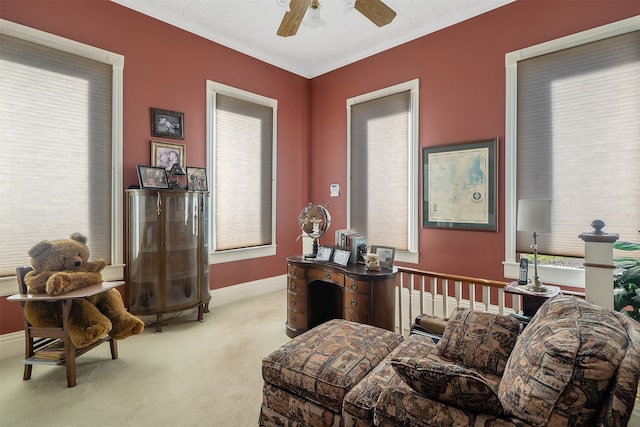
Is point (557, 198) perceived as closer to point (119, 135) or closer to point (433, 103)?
point (433, 103)

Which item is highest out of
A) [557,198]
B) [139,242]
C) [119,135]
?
[119,135]

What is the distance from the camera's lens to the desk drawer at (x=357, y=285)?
2637 mm

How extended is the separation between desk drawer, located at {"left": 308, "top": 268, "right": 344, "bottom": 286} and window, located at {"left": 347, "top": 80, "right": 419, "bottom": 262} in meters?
1.42

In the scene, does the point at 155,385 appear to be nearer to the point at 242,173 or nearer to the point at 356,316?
the point at 356,316

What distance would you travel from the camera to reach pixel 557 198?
9.62ft

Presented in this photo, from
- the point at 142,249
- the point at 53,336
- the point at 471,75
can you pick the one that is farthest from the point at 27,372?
the point at 471,75

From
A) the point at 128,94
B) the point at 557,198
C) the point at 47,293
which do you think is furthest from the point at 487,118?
the point at 47,293

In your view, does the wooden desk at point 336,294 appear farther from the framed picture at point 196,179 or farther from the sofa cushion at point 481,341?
the framed picture at point 196,179

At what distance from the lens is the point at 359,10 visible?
2.19 meters

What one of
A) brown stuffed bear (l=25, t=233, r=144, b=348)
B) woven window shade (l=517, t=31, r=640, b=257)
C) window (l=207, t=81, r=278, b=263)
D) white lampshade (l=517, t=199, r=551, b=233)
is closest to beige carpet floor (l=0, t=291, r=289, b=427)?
brown stuffed bear (l=25, t=233, r=144, b=348)

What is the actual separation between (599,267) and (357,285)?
1580 mm

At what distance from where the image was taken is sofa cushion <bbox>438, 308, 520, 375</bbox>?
5.62 ft

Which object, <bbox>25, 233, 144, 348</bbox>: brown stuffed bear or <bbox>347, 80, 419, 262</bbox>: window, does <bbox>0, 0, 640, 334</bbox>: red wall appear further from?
<bbox>25, 233, 144, 348</bbox>: brown stuffed bear

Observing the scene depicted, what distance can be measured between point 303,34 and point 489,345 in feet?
12.8
